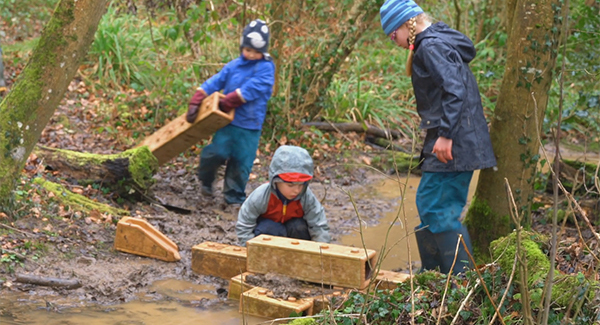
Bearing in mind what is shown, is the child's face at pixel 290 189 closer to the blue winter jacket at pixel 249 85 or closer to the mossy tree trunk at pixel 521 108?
the mossy tree trunk at pixel 521 108

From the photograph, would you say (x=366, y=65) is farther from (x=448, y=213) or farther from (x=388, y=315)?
(x=388, y=315)

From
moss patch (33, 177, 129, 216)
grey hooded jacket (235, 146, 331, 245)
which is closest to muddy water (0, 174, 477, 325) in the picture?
grey hooded jacket (235, 146, 331, 245)

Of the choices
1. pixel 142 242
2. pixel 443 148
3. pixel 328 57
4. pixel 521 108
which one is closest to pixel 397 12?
pixel 443 148

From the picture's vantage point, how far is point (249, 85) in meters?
6.66

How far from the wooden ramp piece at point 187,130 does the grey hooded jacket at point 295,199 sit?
69.8 inches

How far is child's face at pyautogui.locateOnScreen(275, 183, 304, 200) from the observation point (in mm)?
4637

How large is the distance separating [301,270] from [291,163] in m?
0.97

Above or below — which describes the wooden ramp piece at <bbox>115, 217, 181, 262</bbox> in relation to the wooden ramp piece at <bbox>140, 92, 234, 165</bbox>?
below

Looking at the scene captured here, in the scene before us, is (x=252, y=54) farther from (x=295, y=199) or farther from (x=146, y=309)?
(x=146, y=309)

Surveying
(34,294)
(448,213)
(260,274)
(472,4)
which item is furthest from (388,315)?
(472,4)

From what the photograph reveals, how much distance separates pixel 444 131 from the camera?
4207mm

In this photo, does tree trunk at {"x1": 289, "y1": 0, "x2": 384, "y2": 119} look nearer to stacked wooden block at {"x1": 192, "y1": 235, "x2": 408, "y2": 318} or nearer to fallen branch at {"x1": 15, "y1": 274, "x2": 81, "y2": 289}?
stacked wooden block at {"x1": 192, "y1": 235, "x2": 408, "y2": 318}

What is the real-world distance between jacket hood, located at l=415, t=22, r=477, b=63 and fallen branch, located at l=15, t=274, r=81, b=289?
2774 millimetres

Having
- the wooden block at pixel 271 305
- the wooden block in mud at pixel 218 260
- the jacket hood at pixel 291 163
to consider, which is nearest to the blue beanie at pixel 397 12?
the jacket hood at pixel 291 163
